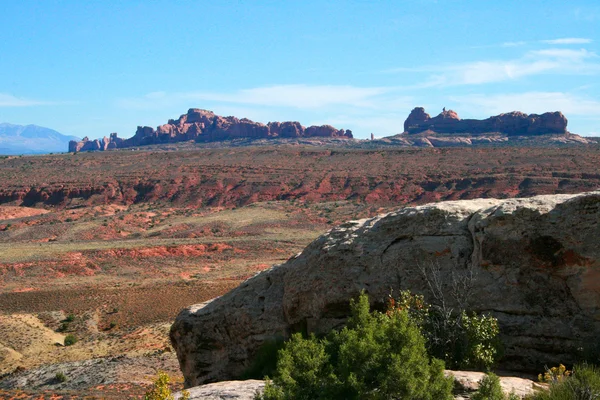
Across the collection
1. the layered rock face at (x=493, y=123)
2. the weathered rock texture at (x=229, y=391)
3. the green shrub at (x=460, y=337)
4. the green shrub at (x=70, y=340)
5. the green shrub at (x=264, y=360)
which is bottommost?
the green shrub at (x=70, y=340)

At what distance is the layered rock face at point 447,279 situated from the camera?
1005cm

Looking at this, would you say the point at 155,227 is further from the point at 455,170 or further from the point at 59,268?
the point at 455,170

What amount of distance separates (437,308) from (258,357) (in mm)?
4151

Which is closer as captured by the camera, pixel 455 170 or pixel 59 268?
pixel 59 268

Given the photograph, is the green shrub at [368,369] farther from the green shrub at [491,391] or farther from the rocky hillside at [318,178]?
the rocky hillside at [318,178]

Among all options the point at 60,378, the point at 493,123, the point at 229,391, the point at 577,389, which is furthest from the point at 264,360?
the point at 493,123

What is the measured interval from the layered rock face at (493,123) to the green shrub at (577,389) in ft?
457

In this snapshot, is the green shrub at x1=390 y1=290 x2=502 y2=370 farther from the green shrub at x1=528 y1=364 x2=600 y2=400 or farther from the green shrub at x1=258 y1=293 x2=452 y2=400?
the green shrub at x1=528 y1=364 x2=600 y2=400

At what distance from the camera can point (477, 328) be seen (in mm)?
9789

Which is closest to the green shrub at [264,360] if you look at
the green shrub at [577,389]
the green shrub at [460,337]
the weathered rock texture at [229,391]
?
the weathered rock texture at [229,391]

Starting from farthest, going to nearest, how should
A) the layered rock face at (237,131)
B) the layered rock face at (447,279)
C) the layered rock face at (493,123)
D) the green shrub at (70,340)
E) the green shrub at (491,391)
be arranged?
the layered rock face at (237,131)
the layered rock face at (493,123)
the green shrub at (70,340)
the layered rock face at (447,279)
the green shrub at (491,391)

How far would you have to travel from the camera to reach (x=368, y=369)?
7.78m

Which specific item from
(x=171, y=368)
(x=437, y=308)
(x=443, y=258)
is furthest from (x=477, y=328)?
(x=171, y=368)

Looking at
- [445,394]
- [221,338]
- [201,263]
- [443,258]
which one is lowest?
[201,263]
